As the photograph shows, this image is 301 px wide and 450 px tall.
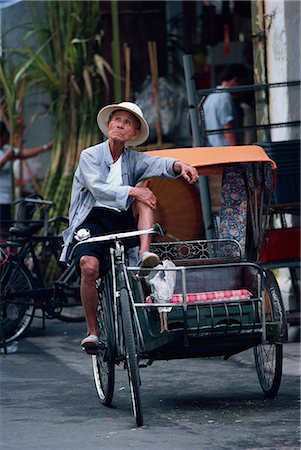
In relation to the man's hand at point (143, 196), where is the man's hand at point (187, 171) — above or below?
above

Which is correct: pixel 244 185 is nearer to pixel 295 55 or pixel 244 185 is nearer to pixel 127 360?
pixel 127 360

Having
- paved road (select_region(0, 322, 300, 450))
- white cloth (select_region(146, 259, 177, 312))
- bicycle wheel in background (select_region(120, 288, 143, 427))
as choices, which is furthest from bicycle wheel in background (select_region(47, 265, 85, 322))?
bicycle wheel in background (select_region(120, 288, 143, 427))

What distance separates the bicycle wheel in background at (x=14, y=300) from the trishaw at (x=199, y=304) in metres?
2.33

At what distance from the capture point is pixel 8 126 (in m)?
14.0

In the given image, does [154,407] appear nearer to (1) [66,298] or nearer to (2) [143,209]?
(2) [143,209]

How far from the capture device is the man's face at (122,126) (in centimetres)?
743

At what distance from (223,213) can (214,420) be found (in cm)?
185

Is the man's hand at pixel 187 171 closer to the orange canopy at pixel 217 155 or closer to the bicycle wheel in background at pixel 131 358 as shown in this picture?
the orange canopy at pixel 217 155

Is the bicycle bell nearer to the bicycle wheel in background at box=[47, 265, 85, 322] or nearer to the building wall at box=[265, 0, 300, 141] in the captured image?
the bicycle wheel in background at box=[47, 265, 85, 322]

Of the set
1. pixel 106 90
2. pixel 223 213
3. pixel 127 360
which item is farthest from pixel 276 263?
pixel 106 90

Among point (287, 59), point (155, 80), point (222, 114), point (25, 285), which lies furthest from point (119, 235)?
point (155, 80)

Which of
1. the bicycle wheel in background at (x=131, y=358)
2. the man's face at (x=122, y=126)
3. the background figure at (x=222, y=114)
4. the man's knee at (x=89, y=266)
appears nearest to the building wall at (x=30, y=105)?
the background figure at (x=222, y=114)

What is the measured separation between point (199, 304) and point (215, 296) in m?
0.29

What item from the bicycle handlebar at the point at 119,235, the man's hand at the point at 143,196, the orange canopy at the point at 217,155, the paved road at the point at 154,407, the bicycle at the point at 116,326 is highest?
the orange canopy at the point at 217,155
